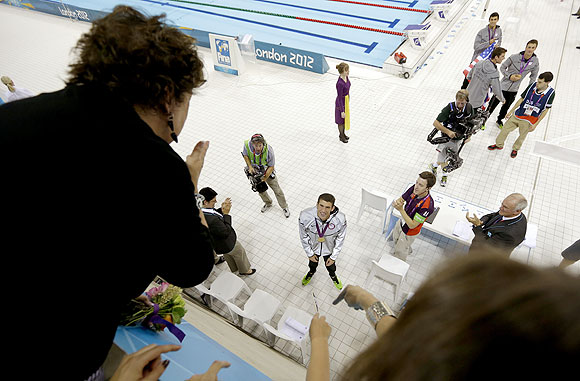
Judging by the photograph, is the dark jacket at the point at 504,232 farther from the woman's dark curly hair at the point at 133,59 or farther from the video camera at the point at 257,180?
the woman's dark curly hair at the point at 133,59

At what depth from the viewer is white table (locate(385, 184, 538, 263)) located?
4098mm

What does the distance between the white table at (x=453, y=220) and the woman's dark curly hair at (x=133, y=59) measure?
3870mm

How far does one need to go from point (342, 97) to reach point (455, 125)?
6.77 feet

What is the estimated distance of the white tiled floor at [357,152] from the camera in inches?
178

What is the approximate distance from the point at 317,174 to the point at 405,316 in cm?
546

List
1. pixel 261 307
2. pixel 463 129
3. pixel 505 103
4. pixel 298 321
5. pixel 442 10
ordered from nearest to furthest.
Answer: pixel 298 321, pixel 261 307, pixel 463 129, pixel 505 103, pixel 442 10

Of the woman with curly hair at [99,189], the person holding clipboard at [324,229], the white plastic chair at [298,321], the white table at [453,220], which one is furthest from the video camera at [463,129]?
the woman with curly hair at [99,189]

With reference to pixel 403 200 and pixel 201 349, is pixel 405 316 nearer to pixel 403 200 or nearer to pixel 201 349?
pixel 201 349

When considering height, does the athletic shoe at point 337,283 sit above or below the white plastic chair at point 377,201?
below

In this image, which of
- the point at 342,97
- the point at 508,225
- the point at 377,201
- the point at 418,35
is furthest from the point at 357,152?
the point at 418,35

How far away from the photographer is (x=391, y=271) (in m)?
3.86

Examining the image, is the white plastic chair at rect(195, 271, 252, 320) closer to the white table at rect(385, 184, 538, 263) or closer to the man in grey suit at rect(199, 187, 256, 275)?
the man in grey suit at rect(199, 187, 256, 275)

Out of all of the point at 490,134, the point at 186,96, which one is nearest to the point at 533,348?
the point at 186,96

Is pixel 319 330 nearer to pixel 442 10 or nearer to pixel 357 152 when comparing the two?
pixel 357 152
